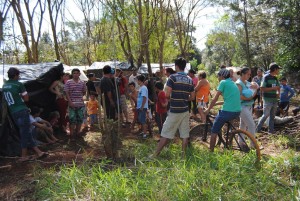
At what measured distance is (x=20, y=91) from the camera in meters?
5.39

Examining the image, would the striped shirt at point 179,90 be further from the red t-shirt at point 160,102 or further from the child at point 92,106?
the child at point 92,106

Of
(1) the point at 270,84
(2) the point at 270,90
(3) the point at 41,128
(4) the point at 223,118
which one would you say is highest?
(1) the point at 270,84

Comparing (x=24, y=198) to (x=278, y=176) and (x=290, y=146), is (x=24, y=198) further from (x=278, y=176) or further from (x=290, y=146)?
(x=290, y=146)

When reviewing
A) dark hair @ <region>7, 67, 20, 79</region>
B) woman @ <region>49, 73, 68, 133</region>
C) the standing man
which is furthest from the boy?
dark hair @ <region>7, 67, 20, 79</region>

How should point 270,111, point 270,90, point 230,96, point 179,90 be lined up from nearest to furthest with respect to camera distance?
point 179,90, point 230,96, point 270,90, point 270,111

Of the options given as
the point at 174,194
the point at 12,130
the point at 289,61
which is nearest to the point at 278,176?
the point at 174,194

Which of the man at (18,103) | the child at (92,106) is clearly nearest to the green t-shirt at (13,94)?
the man at (18,103)

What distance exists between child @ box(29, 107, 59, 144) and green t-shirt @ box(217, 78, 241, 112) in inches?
152

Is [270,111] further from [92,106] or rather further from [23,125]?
[23,125]

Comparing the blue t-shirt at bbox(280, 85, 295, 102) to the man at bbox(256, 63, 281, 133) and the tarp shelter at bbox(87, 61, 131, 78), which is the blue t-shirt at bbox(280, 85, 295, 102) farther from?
the tarp shelter at bbox(87, 61, 131, 78)

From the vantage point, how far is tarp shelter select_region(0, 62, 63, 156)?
233 inches

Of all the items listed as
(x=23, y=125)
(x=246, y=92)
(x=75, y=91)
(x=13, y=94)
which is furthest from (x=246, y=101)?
(x=13, y=94)

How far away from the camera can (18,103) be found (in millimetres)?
5418

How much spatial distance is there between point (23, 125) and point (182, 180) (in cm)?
316
